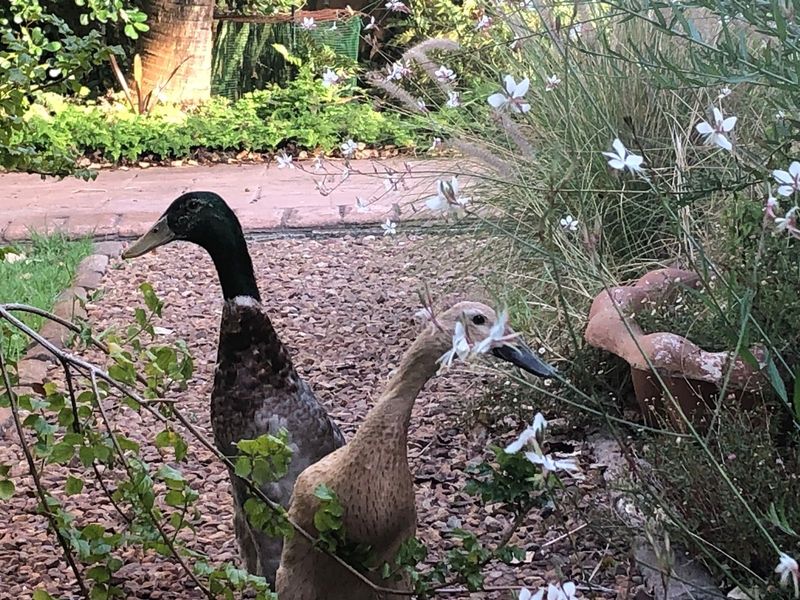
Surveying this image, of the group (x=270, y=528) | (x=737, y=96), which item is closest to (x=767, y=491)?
(x=270, y=528)

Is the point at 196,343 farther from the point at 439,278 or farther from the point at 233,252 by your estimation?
the point at 233,252

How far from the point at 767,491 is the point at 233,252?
1.31 metres

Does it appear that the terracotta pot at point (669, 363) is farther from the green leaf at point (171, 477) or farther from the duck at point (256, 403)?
the green leaf at point (171, 477)

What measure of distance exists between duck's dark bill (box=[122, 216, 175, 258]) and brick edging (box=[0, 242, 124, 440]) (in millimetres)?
414

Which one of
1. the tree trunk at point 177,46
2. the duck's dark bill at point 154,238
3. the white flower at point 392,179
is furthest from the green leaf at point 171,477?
the tree trunk at point 177,46

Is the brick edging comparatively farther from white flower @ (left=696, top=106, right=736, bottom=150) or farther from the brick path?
white flower @ (left=696, top=106, right=736, bottom=150)

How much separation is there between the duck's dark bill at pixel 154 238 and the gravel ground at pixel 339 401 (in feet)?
1.53

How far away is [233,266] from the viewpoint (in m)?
2.46

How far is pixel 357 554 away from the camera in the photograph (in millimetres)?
1718

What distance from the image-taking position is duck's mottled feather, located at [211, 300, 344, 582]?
90.4 inches

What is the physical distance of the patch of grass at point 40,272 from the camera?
412cm

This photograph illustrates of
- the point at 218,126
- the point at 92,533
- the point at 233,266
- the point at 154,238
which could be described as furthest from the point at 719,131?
the point at 218,126

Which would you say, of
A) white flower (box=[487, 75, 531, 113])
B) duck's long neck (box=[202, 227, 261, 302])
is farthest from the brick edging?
white flower (box=[487, 75, 531, 113])

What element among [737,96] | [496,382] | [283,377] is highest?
[737,96]
